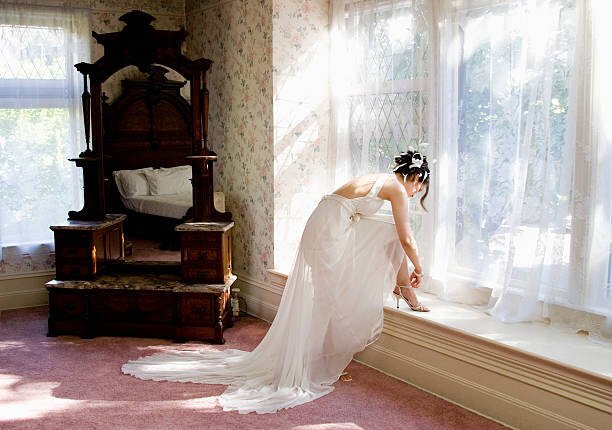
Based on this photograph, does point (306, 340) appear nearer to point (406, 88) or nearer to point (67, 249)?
point (406, 88)

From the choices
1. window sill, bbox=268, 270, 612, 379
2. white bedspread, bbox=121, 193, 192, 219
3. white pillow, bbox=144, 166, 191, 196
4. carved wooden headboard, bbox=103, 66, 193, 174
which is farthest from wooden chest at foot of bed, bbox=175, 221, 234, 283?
A: window sill, bbox=268, 270, 612, 379

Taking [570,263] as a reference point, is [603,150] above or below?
above

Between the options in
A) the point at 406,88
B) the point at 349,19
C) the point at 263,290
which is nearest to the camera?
the point at 406,88

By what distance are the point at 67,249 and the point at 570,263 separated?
338 cm

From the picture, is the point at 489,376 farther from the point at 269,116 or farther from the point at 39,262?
the point at 39,262

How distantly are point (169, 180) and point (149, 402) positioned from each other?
1.81 m

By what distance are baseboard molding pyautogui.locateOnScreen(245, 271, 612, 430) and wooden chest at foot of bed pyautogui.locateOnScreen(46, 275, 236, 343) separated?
1135 mm

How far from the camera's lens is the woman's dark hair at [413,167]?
3969mm

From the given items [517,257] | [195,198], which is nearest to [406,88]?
[517,257]

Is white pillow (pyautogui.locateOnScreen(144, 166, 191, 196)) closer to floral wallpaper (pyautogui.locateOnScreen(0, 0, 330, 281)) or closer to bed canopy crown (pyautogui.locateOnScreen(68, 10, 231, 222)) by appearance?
bed canopy crown (pyautogui.locateOnScreen(68, 10, 231, 222))

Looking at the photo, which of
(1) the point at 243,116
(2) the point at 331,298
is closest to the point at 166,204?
(1) the point at 243,116

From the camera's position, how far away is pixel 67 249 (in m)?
4.99

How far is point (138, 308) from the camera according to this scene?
4918 mm

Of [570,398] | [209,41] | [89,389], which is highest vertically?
[209,41]
